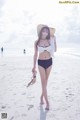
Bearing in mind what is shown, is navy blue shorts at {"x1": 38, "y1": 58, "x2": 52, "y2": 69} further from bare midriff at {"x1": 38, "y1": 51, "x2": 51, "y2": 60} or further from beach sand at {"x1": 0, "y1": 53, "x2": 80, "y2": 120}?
beach sand at {"x1": 0, "y1": 53, "x2": 80, "y2": 120}

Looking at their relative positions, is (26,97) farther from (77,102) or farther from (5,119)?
(5,119)

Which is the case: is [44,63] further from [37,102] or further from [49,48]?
[37,102]

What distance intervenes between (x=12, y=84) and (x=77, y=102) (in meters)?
4.19

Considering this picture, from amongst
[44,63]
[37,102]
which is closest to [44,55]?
[44,63]

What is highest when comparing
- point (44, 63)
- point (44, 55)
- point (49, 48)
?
point (49, 48)

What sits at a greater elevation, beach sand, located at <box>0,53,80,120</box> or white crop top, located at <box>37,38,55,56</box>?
white crop top, located at <box>37,38,55,56</box>

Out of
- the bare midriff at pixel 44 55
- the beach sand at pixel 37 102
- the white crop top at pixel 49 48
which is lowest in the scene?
the beach sand at pixel 37 102

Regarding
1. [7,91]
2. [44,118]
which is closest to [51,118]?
[44,118]

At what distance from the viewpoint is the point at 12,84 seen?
1323 cm

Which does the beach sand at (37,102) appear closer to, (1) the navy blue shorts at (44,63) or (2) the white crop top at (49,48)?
(1) the navy blue shorts at (44,63)

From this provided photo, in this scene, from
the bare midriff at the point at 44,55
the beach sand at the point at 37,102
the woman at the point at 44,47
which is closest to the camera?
the beach sand at the point at 37,102

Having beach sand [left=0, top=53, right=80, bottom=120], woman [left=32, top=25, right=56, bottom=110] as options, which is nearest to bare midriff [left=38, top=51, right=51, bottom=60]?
woman [left=32, top=25, right=56, bottom=110]

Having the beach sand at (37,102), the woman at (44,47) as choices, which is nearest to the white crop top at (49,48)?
the woman at (44,47)

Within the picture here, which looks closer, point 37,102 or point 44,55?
point 44,55
